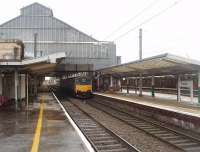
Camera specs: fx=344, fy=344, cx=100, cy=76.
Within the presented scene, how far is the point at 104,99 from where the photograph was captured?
115ft

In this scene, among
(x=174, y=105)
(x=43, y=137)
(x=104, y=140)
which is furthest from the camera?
(x=174, y=105)

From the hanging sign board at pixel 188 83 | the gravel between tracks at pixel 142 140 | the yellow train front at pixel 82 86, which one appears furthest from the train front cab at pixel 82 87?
the gravel between tracks at pixel 142 140

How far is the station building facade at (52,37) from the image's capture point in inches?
1996

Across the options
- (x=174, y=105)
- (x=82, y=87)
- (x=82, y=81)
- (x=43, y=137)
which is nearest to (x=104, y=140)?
(x=43, y=137)

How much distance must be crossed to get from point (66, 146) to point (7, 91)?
1976 centimetres

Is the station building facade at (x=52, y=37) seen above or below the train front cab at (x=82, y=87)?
above

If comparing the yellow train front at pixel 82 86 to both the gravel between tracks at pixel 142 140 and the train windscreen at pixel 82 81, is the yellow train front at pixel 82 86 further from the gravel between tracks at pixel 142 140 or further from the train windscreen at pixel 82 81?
the gravel between tracks at pixel 142 140

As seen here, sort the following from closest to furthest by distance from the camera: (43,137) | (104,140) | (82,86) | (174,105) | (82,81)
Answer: (43,137) → (104,140) → (174,105) → (82,86) → (82,81)

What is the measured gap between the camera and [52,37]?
5228 centimetres

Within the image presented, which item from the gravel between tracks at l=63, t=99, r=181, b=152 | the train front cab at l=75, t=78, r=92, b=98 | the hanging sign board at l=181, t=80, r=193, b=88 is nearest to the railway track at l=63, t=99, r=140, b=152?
the gravel between tracks at l=63, t=99, r=181, b=152

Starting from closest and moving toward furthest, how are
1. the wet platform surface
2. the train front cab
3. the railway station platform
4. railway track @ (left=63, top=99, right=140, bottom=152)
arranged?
A: the wet platform surface
railway track @ (left=63, top=99, right=140, bottom=152)
the railway station platform
the train front cab

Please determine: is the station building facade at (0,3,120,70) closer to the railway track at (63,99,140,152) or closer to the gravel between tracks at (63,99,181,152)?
the railway track at (63,99,140,152)

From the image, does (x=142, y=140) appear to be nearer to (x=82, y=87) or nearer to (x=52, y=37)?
(x=82, y=87)

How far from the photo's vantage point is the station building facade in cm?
5069
